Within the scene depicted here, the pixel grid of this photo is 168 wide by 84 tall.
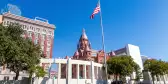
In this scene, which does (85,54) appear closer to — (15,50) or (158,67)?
(158,67)

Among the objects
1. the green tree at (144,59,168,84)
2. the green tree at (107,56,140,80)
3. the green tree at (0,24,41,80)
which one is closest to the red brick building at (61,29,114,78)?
the green tree at (107,56,140,80)

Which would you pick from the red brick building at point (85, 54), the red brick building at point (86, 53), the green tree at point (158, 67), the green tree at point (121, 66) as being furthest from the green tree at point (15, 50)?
the green tree at point (158, 67)

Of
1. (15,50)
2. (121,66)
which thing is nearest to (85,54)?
(121,66)

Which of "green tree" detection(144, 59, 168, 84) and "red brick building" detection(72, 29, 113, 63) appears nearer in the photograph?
"green tree" detection(144, 59, 168, 84)

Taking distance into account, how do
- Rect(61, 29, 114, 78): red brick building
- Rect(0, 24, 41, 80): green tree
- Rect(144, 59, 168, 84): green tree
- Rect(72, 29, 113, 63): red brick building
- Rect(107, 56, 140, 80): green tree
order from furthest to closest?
1. Rect(72, 29, 113, 63): red brick building
2. Rect(144, 59, 168, 84): green tree
3. Rect(107, 56, 140, 80): green tree
4. Rect(61, 29, 114, 78): red brick building
5. Rect(0, 24, 41, 80): green tree

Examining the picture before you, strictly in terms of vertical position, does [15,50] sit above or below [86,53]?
below

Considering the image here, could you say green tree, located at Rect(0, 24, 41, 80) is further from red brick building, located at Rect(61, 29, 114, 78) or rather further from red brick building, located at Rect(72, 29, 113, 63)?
red brick building, located at Rect(72, 29, 113, 63)

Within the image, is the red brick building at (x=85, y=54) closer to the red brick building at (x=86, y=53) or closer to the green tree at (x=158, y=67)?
the red brick building at (x=86, y=53)

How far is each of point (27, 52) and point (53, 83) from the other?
490 inches

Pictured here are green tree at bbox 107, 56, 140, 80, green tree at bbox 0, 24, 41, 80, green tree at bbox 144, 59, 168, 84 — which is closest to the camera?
green tree at bbox 0, 24, 41, 80

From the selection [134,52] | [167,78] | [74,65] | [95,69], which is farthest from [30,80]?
[167,78]

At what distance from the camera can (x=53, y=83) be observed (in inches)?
1786

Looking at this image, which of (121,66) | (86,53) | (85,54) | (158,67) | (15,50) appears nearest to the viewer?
(15,50)

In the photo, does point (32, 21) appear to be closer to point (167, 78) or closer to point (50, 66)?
point (50, 66)
